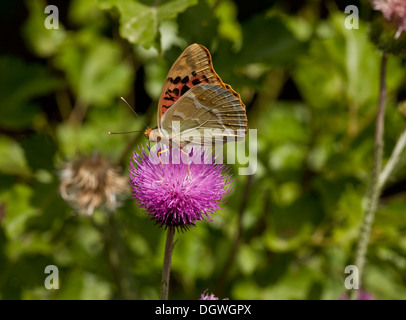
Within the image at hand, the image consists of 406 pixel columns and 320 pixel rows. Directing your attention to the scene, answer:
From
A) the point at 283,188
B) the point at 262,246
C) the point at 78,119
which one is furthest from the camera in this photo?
the point at 78,119

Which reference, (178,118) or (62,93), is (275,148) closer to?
(178,118)

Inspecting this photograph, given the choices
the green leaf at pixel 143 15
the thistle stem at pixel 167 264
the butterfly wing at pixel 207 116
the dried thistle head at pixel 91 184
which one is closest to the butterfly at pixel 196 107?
the butterfly wing at pixel 207 116

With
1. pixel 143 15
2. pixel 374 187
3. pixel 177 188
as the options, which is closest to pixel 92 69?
pixel 143 15

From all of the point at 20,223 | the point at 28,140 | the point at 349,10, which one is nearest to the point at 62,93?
the point at 28,140

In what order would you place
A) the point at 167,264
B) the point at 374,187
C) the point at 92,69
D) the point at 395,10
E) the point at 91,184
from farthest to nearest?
the point at 92,69
the point at 91,184
the point at 374,187
the point at 395,10
the point at 167,264

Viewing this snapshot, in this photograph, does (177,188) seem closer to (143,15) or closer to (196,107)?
(196,107)

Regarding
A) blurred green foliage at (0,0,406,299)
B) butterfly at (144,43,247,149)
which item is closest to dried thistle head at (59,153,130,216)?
blurred green foliage at (0,0,406,299)
